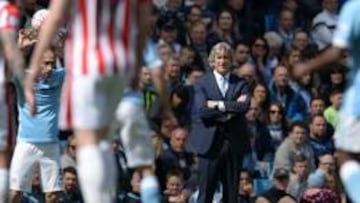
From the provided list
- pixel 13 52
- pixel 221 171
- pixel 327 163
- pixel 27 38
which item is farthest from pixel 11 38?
pixel 327 163

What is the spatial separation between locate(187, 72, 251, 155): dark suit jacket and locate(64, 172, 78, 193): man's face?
1340 mm

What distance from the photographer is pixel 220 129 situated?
765 inches

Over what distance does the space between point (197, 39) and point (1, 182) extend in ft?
29.8

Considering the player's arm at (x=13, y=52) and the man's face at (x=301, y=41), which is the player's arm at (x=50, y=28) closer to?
the player's arm at (x=13, y=52)

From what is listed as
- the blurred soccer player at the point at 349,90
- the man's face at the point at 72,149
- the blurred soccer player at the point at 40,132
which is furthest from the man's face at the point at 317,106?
the blurred soccer player at the point at 349,90

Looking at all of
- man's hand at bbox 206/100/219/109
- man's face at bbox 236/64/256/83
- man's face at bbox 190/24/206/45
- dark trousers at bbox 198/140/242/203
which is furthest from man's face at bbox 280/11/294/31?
man's hand at bbox 206/100/219/109

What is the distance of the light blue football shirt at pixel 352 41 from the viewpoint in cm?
1297

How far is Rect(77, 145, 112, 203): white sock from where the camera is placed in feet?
41.0

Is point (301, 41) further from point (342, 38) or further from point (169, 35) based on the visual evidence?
point (342, 38)

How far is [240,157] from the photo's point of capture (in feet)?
64.0

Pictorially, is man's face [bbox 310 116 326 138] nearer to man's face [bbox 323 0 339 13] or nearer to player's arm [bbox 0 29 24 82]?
man's face [bbox 323 0 339 13]

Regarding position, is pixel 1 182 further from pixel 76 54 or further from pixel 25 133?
pixel 25 133

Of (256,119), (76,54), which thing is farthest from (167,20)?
(76,54)

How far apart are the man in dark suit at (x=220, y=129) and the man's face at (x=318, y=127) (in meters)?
2.82
